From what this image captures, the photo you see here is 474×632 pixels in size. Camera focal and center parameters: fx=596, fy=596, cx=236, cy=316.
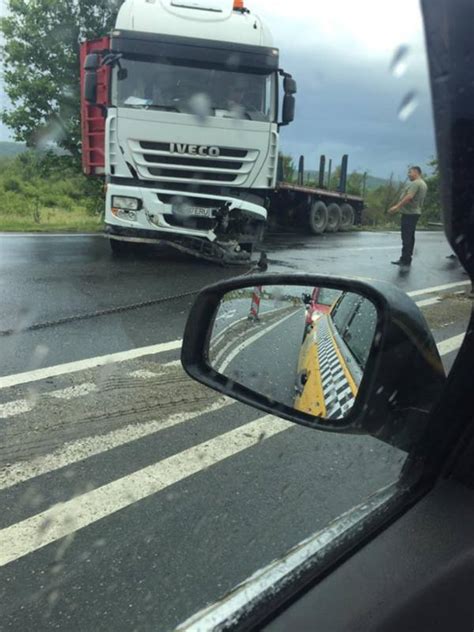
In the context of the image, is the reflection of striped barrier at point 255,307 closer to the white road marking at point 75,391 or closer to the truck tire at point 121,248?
the white road marking at point 75,391

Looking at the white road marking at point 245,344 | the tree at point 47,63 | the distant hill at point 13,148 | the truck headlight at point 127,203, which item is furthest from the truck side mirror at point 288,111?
the distant hill at point 13,148

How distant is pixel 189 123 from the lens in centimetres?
786

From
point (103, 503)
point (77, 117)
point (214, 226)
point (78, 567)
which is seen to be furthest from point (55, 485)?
point (77, 117)

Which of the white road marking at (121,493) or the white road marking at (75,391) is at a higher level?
the white road marking at (121,493)

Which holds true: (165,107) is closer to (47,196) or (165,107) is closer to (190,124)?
(190,124)

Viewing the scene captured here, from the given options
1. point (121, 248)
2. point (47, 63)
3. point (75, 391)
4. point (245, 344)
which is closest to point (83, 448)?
point (75, 391)

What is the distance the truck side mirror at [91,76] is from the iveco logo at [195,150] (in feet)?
4.78

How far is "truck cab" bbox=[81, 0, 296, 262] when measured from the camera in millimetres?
7789

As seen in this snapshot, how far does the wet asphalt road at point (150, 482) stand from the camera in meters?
1.82

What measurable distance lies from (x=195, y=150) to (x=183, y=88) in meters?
0.79

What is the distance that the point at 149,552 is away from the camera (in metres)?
2.08

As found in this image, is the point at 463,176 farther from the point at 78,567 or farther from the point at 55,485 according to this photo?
the point at 55,485

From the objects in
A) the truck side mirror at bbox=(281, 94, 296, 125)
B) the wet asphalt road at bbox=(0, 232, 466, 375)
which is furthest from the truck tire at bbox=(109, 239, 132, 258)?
the truck side mirror at bbox=(281, 94, 296, 125)

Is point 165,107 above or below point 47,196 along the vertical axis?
above
